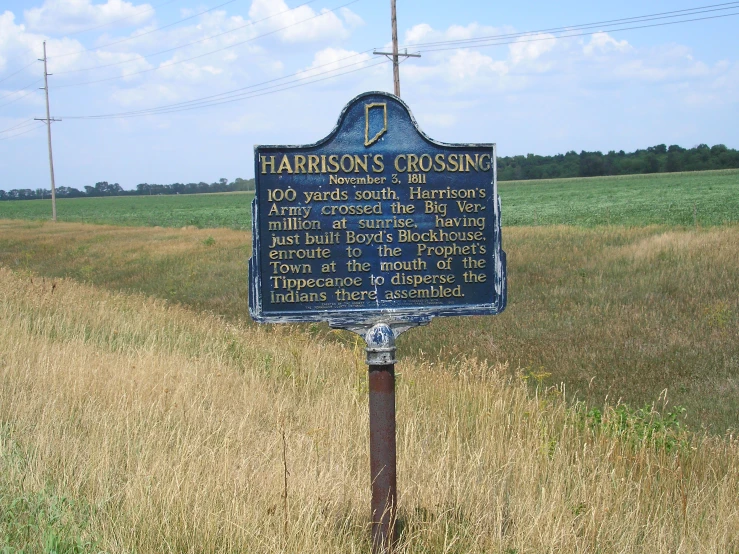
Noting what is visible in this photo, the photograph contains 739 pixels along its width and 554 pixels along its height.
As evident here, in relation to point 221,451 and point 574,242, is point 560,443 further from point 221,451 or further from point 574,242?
point 574,242

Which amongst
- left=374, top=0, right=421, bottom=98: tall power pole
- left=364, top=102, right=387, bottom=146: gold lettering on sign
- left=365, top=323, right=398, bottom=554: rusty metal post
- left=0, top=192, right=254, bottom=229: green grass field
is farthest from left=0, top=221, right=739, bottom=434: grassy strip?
left=0, top=192, right=254, bottom=229: green grass field

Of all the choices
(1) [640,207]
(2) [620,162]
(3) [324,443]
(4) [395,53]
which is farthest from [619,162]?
(3) [324,443]

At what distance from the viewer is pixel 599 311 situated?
47.5ft

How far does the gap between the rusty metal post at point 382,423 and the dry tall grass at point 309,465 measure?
25 cm

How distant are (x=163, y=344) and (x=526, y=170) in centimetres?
11255

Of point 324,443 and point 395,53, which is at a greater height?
point 395,53

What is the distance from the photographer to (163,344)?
29.4 ft

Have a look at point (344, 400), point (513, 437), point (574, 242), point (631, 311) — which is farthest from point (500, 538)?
point (574, 242)

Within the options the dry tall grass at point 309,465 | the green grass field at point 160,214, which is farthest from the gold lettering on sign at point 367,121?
the green grass field at point 160,214

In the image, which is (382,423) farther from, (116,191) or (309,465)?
(116,191)

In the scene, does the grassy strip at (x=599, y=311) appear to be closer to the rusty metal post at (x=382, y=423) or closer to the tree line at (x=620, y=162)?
the rusty metal post at (x=382, y=423)

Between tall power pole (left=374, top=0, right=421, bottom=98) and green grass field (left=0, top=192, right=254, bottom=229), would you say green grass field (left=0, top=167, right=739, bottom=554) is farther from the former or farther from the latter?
green grass field (left=0, top=192, right=254, bottom=229)

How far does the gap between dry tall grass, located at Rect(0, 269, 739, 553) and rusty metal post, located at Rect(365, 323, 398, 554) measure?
0.25 m

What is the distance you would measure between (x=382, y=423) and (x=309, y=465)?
37.8 inches
